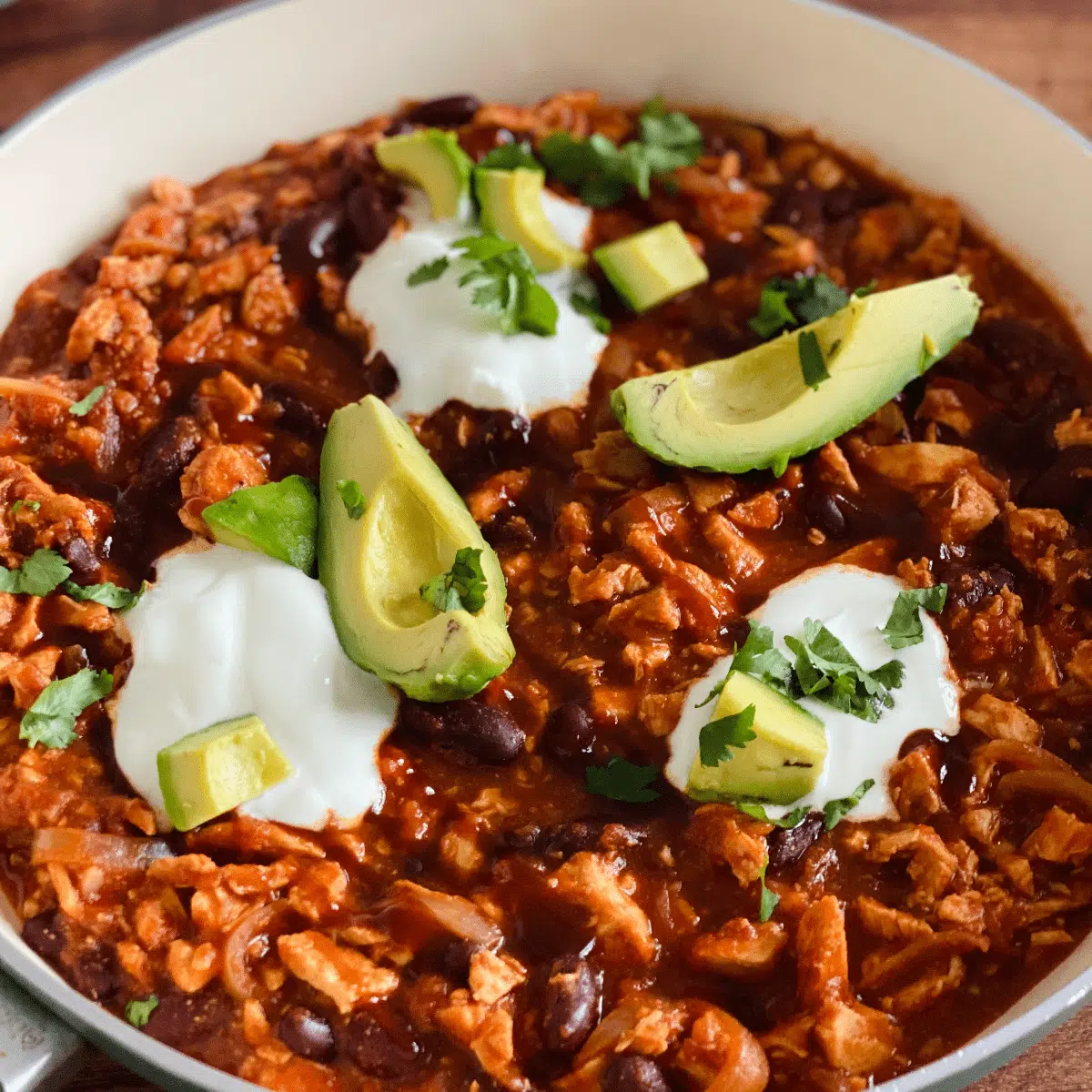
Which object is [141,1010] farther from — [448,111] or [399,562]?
[448,111]

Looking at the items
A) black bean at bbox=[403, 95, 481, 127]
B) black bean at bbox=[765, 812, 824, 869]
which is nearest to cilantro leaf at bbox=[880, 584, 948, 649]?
black bean at bbox=[765, 812, 824, 869]

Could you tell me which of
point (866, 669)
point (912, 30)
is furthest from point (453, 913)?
point (912, 30)

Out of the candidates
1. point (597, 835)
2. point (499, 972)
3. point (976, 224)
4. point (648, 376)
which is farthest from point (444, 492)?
point (976, 224)

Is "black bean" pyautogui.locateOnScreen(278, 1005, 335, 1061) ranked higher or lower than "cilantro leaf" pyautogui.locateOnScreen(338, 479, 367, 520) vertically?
lower

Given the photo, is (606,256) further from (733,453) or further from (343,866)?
(343,866)

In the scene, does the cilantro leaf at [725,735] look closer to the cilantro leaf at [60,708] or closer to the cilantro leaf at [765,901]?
the cilantro leaf at [765,901]

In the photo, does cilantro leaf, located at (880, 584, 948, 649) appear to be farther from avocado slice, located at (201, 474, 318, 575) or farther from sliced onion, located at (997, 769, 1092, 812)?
avocado slice, located at (201, 474, 318, 575)

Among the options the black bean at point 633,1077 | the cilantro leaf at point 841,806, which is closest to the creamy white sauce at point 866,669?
the cilantro leaf at point 841,806

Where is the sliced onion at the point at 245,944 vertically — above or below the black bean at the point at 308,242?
below
